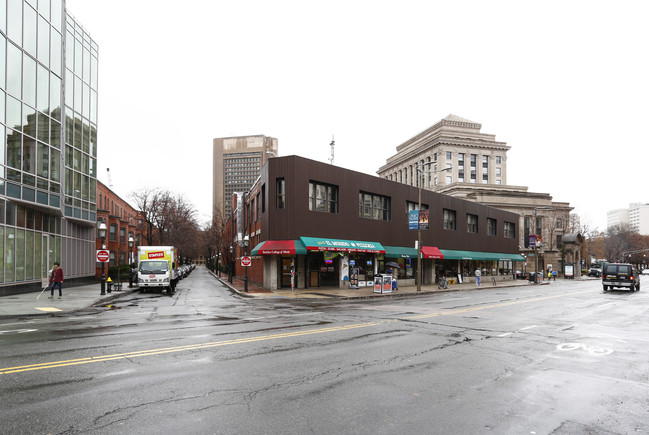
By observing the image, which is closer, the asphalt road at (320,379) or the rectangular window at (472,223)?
the asphalt road at (320,379)

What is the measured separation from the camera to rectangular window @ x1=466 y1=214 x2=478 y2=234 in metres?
49.6

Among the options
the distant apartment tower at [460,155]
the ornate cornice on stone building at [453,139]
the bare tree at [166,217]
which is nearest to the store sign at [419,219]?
the bare tree at [166,217]

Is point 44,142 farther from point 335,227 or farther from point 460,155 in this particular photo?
point 460,155

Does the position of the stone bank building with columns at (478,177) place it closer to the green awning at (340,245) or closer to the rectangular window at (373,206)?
the rectangular window at (373,206)

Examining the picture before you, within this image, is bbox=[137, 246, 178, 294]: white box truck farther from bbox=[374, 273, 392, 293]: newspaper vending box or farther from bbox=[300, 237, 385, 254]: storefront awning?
bbox=[374, 273, 392, 293]: newspaper vending box

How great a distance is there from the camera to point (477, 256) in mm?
48125

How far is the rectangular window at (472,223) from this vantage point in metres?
49.6

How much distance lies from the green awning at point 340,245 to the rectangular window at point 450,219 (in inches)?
553

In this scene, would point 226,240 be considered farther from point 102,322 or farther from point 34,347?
point 34,347

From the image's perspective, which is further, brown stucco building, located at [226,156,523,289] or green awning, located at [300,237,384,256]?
brown stucco building, located at [226,156,523,289]

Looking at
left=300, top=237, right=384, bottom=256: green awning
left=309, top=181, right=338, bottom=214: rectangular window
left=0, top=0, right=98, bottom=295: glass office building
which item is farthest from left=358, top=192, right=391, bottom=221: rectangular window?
left=0, top=0, right=98, bottom=295: glass office building

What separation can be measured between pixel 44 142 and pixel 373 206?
2399cm

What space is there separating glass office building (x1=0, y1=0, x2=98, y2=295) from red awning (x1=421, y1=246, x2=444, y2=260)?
29.4 meters

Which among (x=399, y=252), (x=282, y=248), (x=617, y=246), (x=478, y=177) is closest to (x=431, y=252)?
(x=399, y=252)
